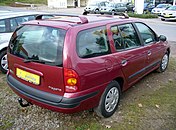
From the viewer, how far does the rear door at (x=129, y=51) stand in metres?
3.51

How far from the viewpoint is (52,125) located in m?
3.30

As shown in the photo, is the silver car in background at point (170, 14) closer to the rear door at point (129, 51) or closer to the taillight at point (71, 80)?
the rear door at point (129, 51)

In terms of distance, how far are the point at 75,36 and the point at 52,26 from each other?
402mm

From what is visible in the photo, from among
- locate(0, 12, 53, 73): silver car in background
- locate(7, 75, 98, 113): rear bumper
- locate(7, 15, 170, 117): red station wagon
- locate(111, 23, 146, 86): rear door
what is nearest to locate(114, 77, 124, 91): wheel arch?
locate(7, 15, 170, 117): red station wagon

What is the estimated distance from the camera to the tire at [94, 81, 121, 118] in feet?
10.8

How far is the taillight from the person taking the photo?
2721mm

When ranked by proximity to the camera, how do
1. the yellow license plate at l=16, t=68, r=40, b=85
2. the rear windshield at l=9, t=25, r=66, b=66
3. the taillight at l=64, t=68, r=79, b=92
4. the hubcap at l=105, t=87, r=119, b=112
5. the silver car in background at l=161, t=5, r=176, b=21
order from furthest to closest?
the silver car in background at l=161, t=5, r=176, b=21 < the hubcap at l=105, t=87, r=119, b=112 < the yellow license plate at l=16, t=68, r=40, b=85 < the rear windshield at l=9, t=25, r=66, b=66 < the taillight at l=64, t=68, r=79, b=92

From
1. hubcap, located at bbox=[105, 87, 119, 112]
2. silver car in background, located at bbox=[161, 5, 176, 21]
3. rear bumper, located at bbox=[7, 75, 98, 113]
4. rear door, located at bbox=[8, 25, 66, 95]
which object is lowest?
hubcap, located at bbox=[105, 87, 119, 112]

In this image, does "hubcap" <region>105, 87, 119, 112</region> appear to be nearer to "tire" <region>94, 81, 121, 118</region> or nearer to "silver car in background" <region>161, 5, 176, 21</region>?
"tire" <region>94, 81, 121, 118</region>

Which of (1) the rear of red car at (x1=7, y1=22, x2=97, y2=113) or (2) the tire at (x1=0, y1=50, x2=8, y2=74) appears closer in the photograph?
(1) the rear of red car at (x1=7, y1=22, x2=97, y2=113)

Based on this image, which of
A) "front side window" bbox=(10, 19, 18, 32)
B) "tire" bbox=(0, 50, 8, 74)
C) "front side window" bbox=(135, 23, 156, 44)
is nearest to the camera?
"front side window" bbox=(135, 23, 156, 44)

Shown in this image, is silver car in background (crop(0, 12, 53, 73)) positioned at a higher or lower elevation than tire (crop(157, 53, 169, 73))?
higher

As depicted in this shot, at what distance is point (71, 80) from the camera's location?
2754mm

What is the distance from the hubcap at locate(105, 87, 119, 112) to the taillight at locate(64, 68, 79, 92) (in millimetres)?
791
